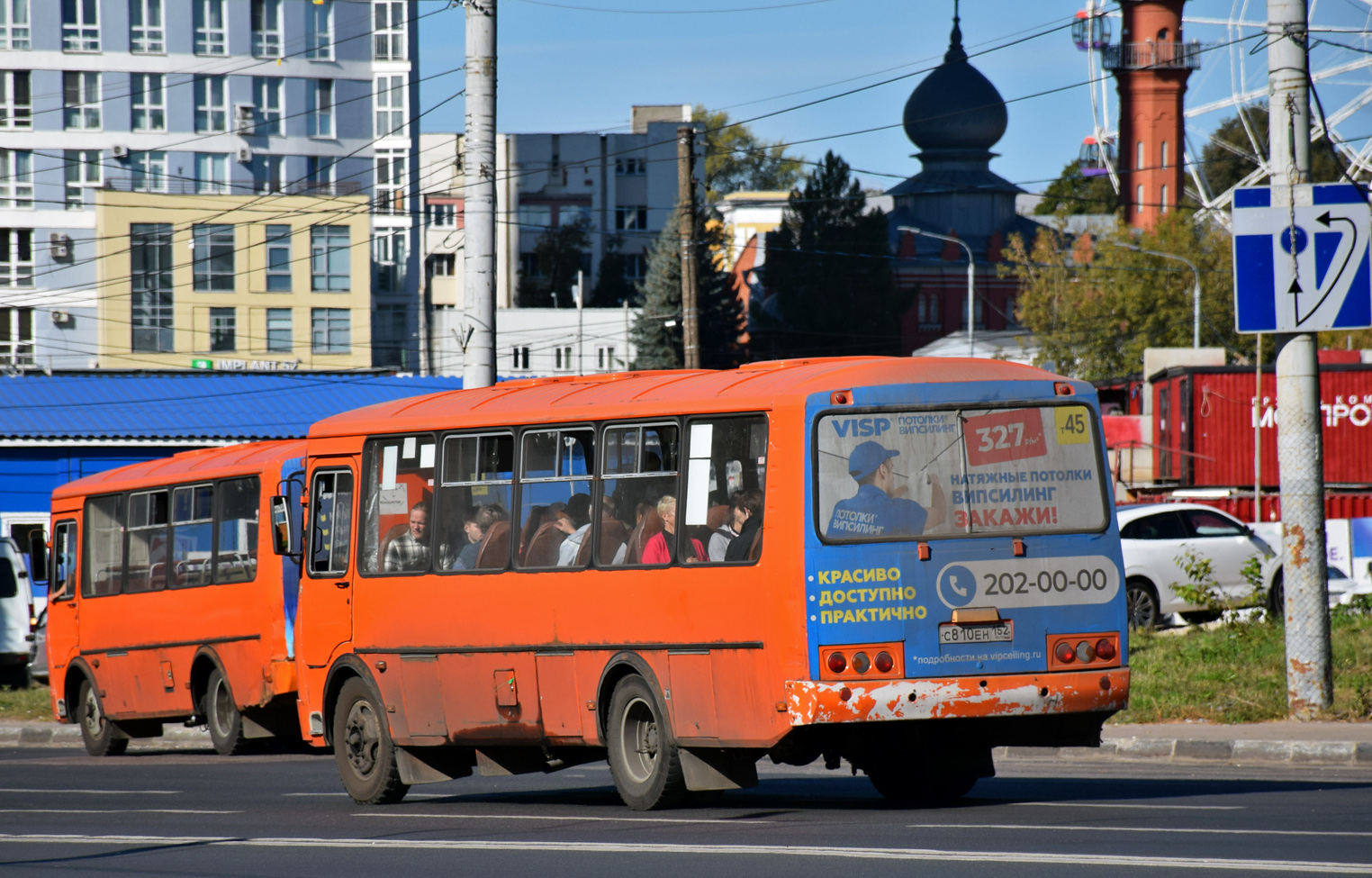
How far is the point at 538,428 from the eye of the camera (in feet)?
39.6

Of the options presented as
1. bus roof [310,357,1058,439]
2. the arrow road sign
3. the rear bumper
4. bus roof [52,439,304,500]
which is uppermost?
the arrow road sign

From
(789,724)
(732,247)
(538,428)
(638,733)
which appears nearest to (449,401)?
(538,428)

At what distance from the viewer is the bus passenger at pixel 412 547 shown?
12.8 meters

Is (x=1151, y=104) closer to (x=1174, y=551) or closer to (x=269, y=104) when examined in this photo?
(x=269, y=104)

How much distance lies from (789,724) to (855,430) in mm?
1671

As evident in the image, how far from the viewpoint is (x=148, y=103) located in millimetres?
82438

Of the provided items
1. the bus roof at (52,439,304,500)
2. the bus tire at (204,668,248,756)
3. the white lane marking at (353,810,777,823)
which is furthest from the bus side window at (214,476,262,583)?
the white lane marking at (353,810,777,823)

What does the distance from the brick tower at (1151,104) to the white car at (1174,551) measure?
75.0m

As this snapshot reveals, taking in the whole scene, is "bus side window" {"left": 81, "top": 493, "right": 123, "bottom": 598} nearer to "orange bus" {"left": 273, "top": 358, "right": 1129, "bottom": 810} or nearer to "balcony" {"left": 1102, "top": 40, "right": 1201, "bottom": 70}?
"orange bus" {"left": 273, "top": 358, "right": 1129, "bottom": 810}

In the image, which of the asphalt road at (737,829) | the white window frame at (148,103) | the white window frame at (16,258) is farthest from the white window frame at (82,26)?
the asphalt road at (737,829)

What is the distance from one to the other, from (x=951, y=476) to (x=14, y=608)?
20310mm

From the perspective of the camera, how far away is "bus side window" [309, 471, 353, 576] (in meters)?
13.7

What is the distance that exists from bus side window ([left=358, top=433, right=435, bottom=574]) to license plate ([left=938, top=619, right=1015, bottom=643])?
406 cm

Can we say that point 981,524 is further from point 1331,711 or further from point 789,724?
point 1331,711
